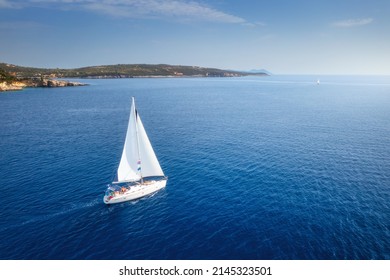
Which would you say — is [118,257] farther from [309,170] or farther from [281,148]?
[281,148]

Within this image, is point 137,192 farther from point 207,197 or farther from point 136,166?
point 207,197

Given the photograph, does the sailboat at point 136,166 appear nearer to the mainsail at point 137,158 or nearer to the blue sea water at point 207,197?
the mainsail at point 137,158

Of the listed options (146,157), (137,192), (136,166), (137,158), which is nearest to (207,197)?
(137,192)

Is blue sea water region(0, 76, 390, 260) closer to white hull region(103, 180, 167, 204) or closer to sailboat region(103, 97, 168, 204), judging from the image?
white hull region(103, 180, 167, 204)

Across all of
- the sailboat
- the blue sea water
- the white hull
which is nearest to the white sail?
the sailboat

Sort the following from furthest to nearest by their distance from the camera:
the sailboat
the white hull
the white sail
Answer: the white sail
the sailboat
the white hull

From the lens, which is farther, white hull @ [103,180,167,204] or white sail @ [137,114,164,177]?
white sail @ [137,114,164,177]
